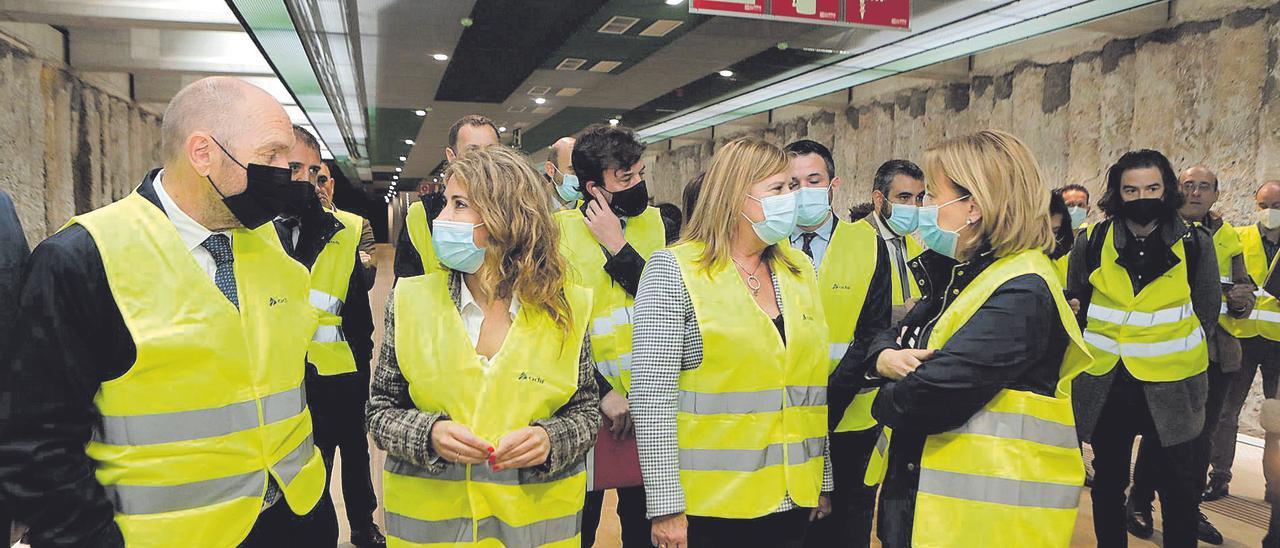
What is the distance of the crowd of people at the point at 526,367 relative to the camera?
4.50 ft

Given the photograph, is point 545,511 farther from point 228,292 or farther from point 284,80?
point 284,80

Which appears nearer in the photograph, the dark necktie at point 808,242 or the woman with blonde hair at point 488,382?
the woman with blonde hair at point 488,382

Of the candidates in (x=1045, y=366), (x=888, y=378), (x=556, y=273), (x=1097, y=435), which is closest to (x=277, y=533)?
(x=556, y=273)

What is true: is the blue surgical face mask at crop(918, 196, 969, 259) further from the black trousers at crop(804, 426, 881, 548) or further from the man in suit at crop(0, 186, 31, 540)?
the man in suit at crop(0, 186, 31, 540)

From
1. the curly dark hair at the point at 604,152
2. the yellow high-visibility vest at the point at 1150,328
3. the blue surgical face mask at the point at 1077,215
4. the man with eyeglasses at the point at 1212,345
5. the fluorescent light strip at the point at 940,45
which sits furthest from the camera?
the fluorescent light strip at the point at 940,45

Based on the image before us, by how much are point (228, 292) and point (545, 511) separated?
0.81 m

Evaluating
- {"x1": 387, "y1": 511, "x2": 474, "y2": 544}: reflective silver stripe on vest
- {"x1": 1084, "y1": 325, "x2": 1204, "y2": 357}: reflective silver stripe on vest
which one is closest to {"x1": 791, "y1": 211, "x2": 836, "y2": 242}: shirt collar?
{"x1": 1084, "y1": 325, "x2": 1204, "y2": 357}: reflective silver stripe on vest

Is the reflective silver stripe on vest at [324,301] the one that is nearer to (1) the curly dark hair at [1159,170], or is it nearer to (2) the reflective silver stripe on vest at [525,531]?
(2) the reflective silver stripe on vest at [525,531]

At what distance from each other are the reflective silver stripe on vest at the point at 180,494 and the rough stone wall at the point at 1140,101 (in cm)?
450

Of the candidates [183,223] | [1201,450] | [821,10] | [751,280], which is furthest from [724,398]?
[821,10]

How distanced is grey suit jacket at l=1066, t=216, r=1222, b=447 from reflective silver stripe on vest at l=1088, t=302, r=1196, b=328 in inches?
4.2

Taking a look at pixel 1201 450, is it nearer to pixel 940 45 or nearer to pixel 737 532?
pixel 737 532

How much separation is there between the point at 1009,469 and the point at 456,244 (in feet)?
4.36

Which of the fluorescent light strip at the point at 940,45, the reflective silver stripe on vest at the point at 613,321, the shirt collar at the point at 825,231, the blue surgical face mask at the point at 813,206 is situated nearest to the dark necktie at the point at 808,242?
the shirt collar at the point at 825,231
